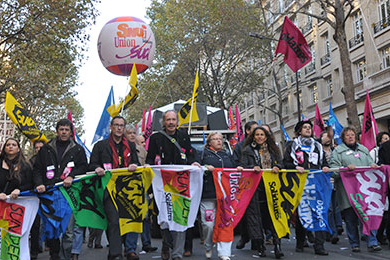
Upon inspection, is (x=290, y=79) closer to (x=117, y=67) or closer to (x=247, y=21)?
(x=247, y=21)

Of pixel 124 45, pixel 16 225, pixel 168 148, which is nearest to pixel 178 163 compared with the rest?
pixel 168 148

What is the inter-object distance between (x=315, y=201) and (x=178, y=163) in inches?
88.0

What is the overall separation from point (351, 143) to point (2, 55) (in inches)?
614

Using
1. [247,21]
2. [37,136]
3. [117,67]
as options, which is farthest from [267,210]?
[247,21]

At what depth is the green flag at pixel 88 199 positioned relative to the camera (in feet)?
21.2

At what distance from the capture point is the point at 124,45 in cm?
1225

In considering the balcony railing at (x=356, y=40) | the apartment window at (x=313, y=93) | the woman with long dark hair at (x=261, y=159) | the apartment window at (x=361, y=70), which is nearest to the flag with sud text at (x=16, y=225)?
the woman with long dark hair at (x=261, y=159)

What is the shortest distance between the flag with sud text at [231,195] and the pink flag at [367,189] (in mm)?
1618

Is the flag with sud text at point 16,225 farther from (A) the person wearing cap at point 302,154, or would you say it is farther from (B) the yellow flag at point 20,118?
(A) the person wearing cap at point 302,154

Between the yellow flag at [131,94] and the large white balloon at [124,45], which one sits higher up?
the large white balloon at [124,45]

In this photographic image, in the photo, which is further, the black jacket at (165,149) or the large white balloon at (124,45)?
the large white balloon at (124,45)

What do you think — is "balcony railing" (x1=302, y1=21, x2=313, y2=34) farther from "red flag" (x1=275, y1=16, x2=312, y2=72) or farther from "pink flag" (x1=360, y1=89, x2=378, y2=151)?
"pink flag" (x1=360, y1=89, x2=378, y2=151)

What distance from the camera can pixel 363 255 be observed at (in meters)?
6.96

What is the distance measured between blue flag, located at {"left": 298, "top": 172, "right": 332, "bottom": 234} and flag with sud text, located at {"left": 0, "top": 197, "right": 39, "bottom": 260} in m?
3.93
